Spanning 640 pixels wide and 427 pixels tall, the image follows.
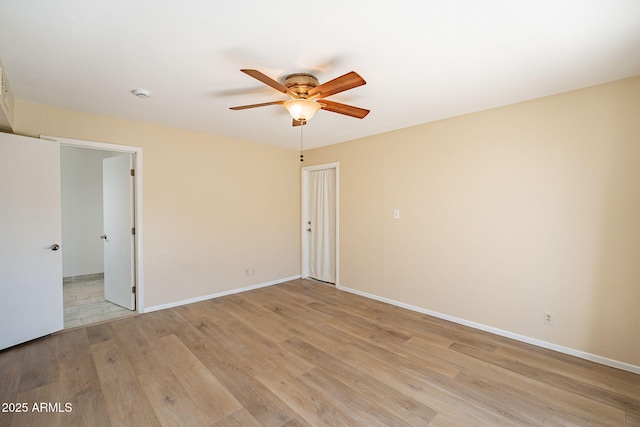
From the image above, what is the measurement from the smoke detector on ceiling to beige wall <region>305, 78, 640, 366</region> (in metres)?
2.85

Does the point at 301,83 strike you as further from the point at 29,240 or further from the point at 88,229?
the point at 88,229

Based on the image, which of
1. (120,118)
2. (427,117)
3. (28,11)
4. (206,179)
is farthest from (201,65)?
(427,117)

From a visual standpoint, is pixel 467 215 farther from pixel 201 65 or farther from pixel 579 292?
pixel 201 65

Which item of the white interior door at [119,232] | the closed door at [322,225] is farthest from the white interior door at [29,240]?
the closed door at [322,225]

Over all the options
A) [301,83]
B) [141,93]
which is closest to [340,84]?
[301,83]

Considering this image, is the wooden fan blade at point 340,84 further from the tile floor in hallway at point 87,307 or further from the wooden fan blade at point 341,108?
the tile floor in hallway at point 87,307

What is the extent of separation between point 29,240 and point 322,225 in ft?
12.3

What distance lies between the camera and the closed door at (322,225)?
494cm

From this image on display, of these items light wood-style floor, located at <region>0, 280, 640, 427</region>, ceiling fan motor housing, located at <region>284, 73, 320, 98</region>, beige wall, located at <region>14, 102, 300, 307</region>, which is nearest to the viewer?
light wood-style floor, located at <region>0, 280, 640, 427</region>

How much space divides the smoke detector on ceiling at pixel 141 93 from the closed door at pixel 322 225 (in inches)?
116

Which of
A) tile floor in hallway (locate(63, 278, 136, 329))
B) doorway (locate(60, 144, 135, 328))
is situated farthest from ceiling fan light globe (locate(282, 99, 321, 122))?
tile floor in hallway (locate(63, 278, 136, 329))

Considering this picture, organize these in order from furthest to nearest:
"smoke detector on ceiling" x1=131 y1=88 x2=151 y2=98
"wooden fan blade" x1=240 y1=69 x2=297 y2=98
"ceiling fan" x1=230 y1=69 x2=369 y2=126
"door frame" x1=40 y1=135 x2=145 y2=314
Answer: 1. "door frame" x1=40 y1=135 x2=145 y2=314
2. "smoke detector on ceiling" x1=131 y1=88 x2=151 y2=98
3. "ceiling fan" x1=230 y1=69 x2=369 y2=126
4. "wooden fan blade" x1=240 y1=69 x2=297 y2=98

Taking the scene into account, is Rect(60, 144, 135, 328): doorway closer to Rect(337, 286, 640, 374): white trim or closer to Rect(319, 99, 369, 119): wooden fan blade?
Rect(319, 99, 369, 119): wooden fan blade

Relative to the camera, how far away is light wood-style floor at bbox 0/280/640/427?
5.98 feet
